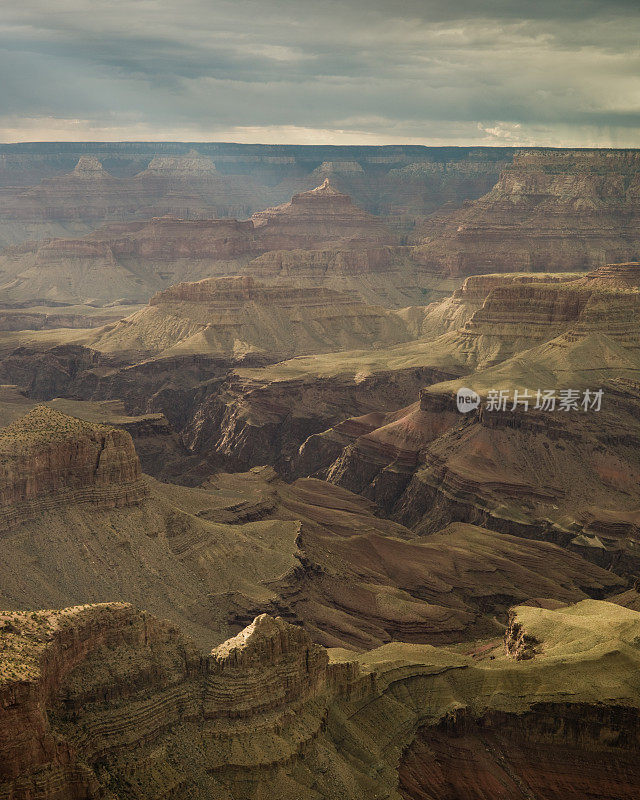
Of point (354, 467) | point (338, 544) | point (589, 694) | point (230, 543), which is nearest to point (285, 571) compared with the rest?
point (230, 543)

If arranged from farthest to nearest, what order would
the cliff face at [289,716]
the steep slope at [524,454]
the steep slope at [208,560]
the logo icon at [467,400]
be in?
the logo icon at [467,400]
the steep slope at [524,454]
the steep slope at [208,560]
the cliff face at [289,716]

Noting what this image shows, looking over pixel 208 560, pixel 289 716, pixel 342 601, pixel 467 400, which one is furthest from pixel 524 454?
pixel 289 716

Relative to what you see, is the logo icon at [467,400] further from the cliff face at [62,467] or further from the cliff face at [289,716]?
the cliff face at [289,716]

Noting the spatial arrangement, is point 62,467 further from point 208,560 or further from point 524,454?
point 524,454

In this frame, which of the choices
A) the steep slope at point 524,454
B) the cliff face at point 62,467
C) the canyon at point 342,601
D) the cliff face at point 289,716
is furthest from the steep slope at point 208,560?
the steep slope at point 524,454

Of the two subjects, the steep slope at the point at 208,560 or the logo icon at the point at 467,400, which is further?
the logo icon at the point at 467,400

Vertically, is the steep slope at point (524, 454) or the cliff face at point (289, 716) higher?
the cliff face at point (289, 716)

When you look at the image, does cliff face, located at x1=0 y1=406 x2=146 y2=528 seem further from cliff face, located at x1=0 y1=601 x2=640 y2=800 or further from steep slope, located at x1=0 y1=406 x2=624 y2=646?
cliff face, located at x1=0 y1=601 x2=640 y2=800
